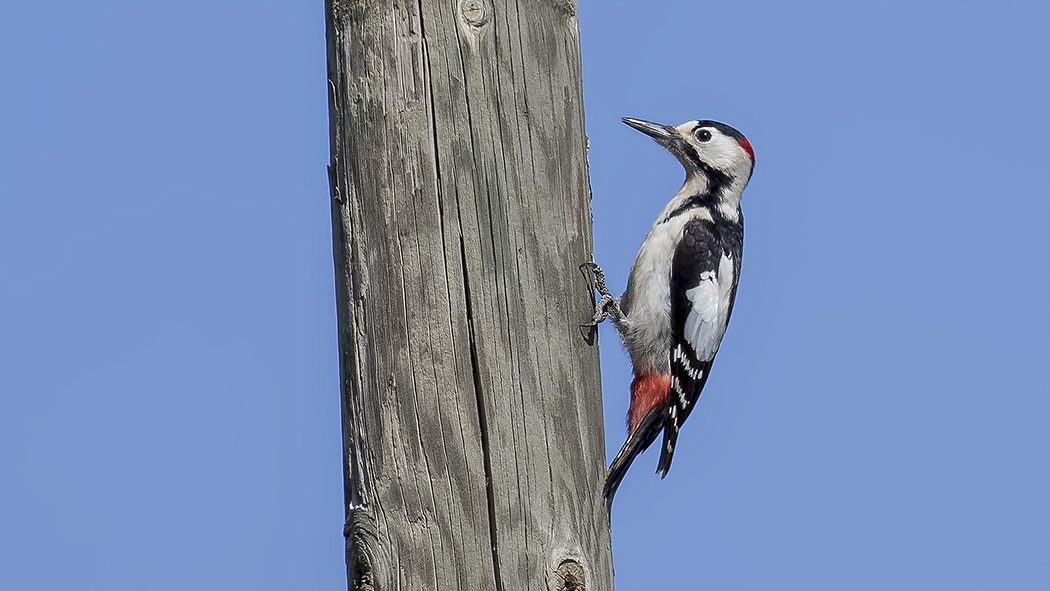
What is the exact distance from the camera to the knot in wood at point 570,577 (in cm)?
292

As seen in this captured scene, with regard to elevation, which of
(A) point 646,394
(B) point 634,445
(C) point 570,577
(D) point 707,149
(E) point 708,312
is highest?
(D) point 707,149

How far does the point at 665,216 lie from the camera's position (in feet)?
18.3

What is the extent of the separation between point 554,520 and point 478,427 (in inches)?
12.0

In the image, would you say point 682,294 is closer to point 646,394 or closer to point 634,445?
point 646,394

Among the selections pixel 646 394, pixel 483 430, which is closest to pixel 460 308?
pixel 483 430

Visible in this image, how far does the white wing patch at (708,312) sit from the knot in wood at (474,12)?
2329mm

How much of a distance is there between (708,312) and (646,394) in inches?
23.2

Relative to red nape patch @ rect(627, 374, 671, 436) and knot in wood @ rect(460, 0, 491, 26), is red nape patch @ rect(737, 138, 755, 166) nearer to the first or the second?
red nape patch @ rect(627, 374, 671, 436)

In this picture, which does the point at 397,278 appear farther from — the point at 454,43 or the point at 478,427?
the point at 454,43

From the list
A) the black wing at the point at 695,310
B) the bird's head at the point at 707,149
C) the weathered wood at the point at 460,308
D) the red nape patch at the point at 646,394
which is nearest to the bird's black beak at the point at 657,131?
the bird's head at the point at 707,149

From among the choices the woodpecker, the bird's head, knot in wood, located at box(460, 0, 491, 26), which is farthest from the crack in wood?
the bird's head

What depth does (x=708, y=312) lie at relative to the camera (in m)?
5.26

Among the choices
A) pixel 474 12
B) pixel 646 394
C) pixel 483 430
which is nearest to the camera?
pixel 483 430

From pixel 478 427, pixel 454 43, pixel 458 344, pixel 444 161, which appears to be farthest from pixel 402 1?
pixel 478 427
